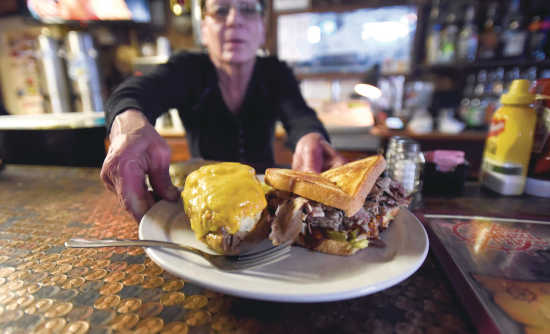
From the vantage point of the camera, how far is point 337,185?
777mm

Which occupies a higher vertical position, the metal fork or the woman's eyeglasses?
the woman's eyeglasses

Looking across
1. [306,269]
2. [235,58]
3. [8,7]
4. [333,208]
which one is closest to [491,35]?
[235,58]

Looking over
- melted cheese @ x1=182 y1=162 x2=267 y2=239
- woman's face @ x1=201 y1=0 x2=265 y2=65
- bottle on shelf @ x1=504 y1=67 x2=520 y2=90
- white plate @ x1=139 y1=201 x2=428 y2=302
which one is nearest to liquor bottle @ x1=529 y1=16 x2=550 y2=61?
bottle on shelf @ x1=504 y1=67 x2=520 y2=90

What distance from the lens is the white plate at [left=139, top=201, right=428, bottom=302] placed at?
0.48 metres

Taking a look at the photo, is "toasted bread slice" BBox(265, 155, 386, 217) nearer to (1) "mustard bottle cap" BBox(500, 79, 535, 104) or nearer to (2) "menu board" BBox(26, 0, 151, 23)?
(1) "mustard bottle cap" BBox(500, 79, 535, 104)

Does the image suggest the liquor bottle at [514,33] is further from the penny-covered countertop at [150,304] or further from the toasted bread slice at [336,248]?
the toasted bread slice at [336,248]

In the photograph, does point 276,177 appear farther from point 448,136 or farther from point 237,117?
point 448,136

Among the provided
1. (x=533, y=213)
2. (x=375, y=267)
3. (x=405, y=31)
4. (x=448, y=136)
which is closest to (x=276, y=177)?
(x=375, y=267)

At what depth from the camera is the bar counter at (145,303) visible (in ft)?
1.61

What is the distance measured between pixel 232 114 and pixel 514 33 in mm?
3572

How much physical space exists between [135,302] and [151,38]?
16.4 feet

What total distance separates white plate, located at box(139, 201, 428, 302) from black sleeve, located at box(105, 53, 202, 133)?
2.02 ft

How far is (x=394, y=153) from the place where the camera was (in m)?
1.11

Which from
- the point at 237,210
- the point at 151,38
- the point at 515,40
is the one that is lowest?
the point at 237,210
